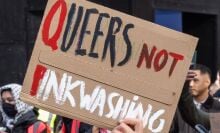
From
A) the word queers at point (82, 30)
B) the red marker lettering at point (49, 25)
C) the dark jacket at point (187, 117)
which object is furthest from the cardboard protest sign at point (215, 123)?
the red marker lettering at point (49, 25)

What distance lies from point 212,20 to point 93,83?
12.4 meters

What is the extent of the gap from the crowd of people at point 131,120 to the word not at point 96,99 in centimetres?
8

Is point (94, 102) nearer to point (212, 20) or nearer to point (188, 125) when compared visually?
point (188, 125)

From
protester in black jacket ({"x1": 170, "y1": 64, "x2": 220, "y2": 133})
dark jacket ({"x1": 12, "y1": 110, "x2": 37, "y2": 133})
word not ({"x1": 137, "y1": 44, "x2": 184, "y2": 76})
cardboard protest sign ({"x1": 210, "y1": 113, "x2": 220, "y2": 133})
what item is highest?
word not ({"x1": 137, "y1": 44, "x2": 184, "y2": 76})

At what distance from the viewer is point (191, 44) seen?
3162 millimetres

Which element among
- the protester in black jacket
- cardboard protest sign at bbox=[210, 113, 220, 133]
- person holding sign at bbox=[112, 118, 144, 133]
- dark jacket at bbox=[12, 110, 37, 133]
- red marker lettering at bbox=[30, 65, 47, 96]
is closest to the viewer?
person holding sign at bbox=[112, 118, 144, 133]

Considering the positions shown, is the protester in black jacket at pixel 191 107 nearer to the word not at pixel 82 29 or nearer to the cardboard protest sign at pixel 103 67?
the cardboard protest sign at pixel 103 67

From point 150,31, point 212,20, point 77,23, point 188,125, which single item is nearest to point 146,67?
point 150,31

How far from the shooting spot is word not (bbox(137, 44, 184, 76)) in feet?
10.2

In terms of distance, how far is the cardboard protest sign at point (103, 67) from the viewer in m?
3.03

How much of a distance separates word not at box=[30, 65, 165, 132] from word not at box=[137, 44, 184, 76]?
0.59 feet

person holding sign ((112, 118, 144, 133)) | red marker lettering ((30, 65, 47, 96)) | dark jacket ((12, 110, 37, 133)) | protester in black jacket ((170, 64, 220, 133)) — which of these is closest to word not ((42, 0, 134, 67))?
red marker lettering ((30, 65, 47, 96))

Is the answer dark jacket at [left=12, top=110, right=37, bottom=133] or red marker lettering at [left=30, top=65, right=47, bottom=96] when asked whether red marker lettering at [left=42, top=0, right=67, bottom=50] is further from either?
dark jacket at [left=12, top=110, right=37, bottom=133]

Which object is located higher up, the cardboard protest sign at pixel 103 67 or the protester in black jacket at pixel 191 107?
the cardboard protest sign at pixel 103 67
